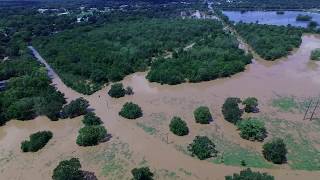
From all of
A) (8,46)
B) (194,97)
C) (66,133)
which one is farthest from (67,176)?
(8,46)

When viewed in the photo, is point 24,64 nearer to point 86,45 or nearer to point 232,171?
point 86,45

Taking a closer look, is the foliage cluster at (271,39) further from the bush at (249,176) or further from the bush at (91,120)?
the bush at (249,176)

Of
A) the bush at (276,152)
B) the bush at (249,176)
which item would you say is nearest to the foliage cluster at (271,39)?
the bush at (276,152)

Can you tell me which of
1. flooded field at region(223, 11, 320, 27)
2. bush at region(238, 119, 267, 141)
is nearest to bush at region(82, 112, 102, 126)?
bush at region(238, 119, 267, 141)

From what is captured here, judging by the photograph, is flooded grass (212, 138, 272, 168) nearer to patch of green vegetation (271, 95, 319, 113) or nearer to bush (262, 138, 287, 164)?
bush (262, 138, 287, 164)

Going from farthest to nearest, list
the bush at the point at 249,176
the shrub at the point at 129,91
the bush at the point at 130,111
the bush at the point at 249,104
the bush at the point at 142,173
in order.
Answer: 1. the shrub at the point at 129,91
2. the bush at the point at 249,104
3. the bush at the point at 130,111
4. the bush at the point at 142,173
5. the bush at the point at 249,176
